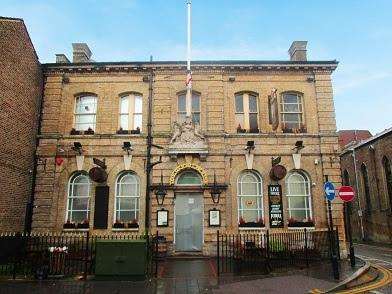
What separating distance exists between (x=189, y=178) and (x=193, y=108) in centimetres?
354

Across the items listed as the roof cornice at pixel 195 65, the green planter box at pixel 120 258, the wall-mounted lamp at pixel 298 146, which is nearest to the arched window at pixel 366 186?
the roof cornice at pixel 195 65

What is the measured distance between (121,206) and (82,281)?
662cm

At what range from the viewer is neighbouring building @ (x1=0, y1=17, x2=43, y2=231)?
1502 centimetres

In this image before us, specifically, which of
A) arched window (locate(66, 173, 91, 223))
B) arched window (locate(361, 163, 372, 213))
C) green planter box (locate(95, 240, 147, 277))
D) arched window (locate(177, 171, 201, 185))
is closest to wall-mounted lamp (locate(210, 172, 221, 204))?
arched window (locate(177, 171, 201, 185))

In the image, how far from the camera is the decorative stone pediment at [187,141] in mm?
17234

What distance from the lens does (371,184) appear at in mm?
28625

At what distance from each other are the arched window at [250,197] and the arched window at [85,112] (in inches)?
310

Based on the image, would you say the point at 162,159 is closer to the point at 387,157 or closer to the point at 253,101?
the point at 253,101

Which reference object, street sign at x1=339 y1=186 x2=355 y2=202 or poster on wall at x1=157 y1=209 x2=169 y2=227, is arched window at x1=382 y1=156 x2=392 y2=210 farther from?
poster on wall at x1=157 y1=209 x2=169 y2=227

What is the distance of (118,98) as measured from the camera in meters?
18.3

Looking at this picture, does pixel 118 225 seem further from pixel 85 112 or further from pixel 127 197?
pixel 85 112

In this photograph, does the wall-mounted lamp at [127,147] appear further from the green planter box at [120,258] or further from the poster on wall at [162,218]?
the green planter box at [120,258]

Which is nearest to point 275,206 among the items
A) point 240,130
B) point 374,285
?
point 240,130

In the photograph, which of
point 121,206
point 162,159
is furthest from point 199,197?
point 121,206
